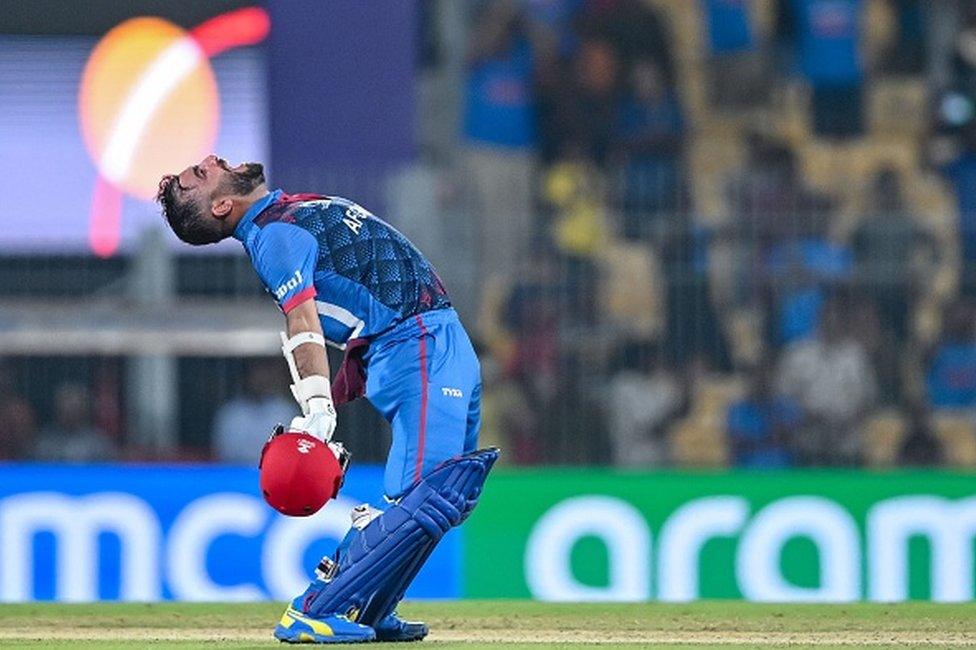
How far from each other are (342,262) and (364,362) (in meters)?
0.37

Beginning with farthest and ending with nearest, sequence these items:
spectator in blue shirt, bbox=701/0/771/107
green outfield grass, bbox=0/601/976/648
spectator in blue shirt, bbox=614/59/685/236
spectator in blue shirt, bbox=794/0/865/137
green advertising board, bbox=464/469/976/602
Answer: spectator in blue shirt, bbox=701/0/771/107 < spectator in blue shirt, bbox=794/0/865/137 < spectator in blue shirt, bbox=614/59/685/236 < green advertising board, bbox=464/469/976/602 < green outfield grass, bbox=0/601/976/648

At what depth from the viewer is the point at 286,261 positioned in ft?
23.2

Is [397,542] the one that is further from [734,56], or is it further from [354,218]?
[734,56]

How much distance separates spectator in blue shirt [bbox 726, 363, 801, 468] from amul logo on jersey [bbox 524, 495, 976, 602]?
2.77 ft

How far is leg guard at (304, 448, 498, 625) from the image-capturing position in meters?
7.03

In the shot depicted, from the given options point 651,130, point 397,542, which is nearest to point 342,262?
point 397,542

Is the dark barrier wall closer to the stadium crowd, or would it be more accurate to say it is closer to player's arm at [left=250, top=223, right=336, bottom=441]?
the stadium crowd

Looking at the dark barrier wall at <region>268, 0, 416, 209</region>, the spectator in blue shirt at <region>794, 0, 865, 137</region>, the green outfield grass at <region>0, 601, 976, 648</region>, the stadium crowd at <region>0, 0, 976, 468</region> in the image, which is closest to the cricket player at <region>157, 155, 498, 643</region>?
the green outfield grass at <region>0, 601, 976, 648</region>

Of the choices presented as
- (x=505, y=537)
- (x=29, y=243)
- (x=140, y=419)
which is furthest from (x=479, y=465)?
(x=29, y=243)

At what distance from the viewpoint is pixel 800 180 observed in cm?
1412

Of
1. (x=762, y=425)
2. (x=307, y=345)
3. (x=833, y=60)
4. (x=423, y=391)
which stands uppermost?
(x=833, y=60)

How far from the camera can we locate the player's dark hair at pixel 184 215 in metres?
7.28

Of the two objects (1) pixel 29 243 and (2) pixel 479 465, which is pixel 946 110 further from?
(2) pixel 479 465

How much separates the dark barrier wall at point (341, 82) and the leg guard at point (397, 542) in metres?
7.03
